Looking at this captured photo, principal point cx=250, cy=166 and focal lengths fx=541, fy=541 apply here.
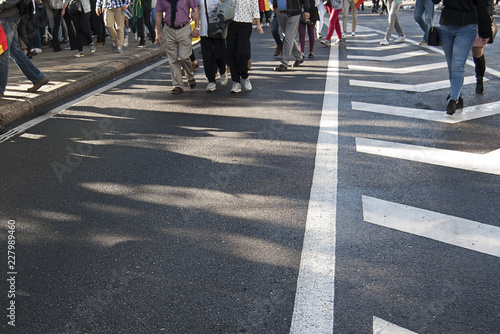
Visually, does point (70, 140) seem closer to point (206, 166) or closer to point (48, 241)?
point (206, 166)

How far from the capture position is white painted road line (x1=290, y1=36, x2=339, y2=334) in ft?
8.97

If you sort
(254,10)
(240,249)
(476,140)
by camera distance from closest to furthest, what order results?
(240,249)
(476,140)
(254,10)

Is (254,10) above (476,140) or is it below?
above

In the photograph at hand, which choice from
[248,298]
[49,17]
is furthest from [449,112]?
[49,17]

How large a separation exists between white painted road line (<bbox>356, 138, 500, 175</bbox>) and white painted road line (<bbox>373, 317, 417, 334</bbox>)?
263 centimetres

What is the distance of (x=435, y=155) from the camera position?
526cm

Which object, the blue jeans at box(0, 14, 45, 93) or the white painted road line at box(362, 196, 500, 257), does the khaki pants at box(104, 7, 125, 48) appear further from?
the white painted road line at box(362, 196, 500, 257)

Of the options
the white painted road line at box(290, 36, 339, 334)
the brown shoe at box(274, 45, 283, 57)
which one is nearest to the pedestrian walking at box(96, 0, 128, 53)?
the brown shoe at box(274, 45, 283, 57)

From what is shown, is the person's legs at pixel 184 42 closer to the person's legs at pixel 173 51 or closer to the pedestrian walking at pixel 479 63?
the person's legs at pixel 173 51

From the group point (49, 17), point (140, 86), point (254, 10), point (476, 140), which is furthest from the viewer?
point (49, 17)

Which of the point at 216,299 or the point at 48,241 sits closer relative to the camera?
the point at 216,299

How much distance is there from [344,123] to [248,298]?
3.91 meters

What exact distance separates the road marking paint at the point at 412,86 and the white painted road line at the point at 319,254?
346 cm

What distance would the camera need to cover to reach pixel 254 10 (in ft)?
27.0
